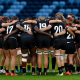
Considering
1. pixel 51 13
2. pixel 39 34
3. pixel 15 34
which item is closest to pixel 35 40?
pixel 39 34

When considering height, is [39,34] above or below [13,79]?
above

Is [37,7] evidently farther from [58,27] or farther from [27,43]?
[27,43]

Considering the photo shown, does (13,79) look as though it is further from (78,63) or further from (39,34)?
(78,63)

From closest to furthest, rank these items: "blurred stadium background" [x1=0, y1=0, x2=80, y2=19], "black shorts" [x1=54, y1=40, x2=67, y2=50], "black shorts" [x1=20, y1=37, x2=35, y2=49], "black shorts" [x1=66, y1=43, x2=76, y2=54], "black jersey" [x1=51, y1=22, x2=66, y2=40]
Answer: "black shorts" [x1=20, y1=37, x2=35, y2=49] < "black shorts" [x1=54, y1=40, x2=67, y2=50] < "black jersey" [x1=51, y1=22, x2=66, y2=40] < "black shorts" [x1=66, y1=43, x2=76, y2=54] < "blurred stadium background" [x1=0, y1=0, x2=80, y2=19]

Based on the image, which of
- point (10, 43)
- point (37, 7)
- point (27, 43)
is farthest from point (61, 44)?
point (37, 7)

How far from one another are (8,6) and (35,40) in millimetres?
10998

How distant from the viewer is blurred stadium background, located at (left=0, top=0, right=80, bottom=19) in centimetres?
1523

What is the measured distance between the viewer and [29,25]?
211 inches

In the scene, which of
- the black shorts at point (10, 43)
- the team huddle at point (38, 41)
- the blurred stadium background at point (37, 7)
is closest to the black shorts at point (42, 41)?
the team huddle at point (38, 41)

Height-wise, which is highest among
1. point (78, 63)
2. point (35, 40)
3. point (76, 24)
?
point (76, 24)

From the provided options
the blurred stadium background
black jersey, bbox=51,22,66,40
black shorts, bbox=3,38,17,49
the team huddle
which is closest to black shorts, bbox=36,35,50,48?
the team huddle

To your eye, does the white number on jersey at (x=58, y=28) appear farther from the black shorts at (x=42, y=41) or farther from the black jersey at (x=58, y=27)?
the black shorts at (x=42, y=41)

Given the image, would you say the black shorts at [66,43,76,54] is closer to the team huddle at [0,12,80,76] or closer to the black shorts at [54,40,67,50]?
the team huddle at [0,12,80,76]

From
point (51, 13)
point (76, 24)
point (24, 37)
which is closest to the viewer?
point (24, 37)
